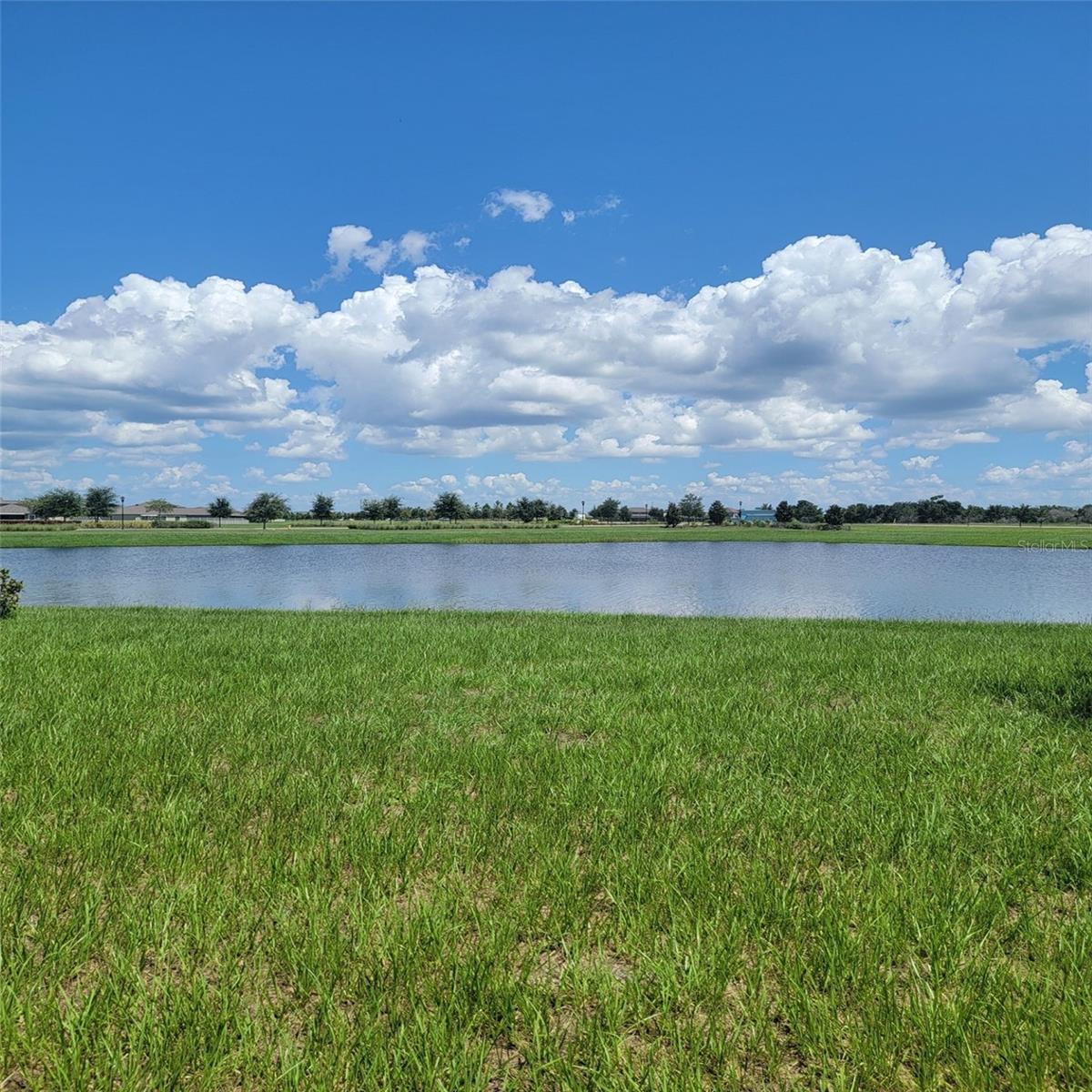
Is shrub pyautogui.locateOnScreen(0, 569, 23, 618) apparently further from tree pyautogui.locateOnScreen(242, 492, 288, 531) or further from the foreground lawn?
tree pyautogui.locateOnScreen(242, 492, 288, 531)

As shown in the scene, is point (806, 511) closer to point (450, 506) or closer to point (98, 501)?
point (450, 506)

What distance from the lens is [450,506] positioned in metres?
176

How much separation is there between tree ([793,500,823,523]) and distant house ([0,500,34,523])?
218m

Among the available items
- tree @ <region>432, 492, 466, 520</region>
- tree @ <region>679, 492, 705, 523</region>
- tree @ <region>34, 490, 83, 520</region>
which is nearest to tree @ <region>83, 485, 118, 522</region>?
tree @ <region>34, 490, 83, 520</region>

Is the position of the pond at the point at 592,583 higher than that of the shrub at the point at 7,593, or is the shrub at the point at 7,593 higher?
the shrub at the point at 7,593

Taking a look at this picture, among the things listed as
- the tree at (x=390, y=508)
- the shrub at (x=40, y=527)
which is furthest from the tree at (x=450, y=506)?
the shrub at (x=40, y=527)

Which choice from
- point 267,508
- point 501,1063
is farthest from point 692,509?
point 501,1063

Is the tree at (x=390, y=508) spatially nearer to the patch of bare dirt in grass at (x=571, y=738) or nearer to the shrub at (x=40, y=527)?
the shrub at (x=40, y=527)

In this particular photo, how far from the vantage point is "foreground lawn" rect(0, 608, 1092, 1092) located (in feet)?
8.60

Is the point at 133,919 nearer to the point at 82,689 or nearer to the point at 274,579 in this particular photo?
the point at 82,689

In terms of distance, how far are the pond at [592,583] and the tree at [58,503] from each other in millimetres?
117774

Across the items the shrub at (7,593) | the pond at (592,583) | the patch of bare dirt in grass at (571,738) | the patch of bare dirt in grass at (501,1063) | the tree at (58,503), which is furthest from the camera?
the tree at (58,503)

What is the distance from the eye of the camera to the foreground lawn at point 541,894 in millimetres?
2621

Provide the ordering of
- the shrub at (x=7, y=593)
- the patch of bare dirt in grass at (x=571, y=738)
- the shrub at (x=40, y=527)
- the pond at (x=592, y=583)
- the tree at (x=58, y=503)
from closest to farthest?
the patch of bare dirt in grass at (x=571, y=738)
the shrub at (x=7, y=593)
the pond at (x=592, y=583)
the shrub at (x=40, y=527)
the tree at (x=58, y=503)
